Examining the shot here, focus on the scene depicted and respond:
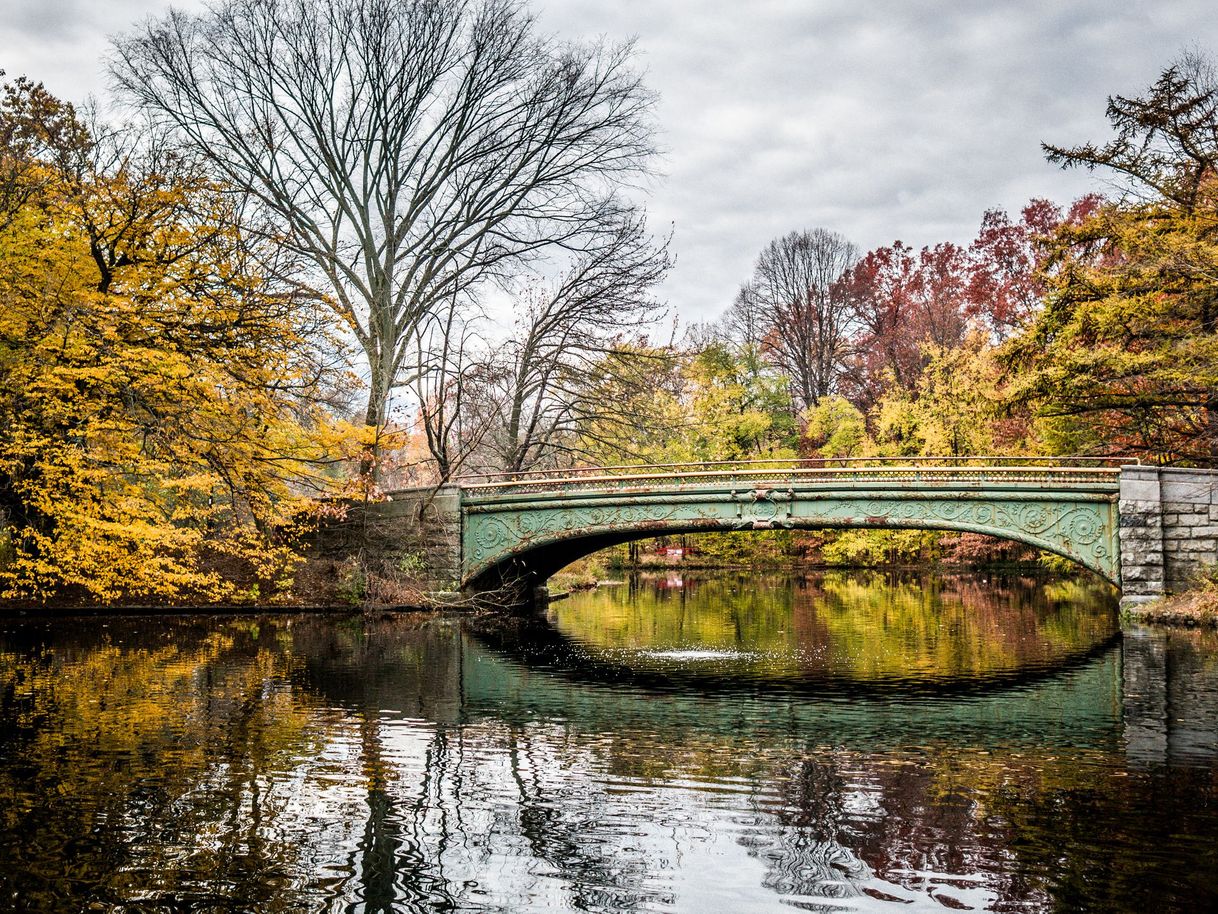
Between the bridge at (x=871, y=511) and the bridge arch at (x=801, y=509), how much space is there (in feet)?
0.08

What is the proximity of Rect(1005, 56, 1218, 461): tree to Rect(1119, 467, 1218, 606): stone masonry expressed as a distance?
184cm

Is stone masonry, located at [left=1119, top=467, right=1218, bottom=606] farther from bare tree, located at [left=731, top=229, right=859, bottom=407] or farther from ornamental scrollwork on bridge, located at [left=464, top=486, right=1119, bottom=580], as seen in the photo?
bare tree, located at [left=731, top=229, right=859, bottom=407]

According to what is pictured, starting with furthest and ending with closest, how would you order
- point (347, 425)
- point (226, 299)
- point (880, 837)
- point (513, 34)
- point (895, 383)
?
point (895, 383) < point (513, 34) < point (347, 425) < point (226, 299) < point (880, 837)

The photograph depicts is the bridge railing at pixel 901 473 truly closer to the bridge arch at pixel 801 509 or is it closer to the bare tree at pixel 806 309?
the bridge arch at pixel 801 509

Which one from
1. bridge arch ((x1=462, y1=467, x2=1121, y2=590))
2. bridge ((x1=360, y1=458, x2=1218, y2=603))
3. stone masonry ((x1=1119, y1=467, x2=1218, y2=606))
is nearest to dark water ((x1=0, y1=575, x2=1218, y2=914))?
stone masonry ((x1=1119, y1=467, x2=1218, y2=606))

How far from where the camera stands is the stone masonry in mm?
17703

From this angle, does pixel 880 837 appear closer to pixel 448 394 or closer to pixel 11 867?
pixel 11 867

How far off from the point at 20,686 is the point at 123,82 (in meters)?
15.9

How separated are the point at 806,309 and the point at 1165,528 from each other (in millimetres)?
25238

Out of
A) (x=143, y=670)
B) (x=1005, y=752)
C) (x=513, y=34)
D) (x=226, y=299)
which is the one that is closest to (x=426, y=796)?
(x=1005, y=752)

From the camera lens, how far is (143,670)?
12484 millimetres

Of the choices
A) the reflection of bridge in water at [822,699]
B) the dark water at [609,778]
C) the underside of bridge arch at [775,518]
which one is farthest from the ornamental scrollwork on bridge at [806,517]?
the dark water at [609,778]

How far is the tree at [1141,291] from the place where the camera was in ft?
60.1

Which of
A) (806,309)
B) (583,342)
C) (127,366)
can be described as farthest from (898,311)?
(127,366)
